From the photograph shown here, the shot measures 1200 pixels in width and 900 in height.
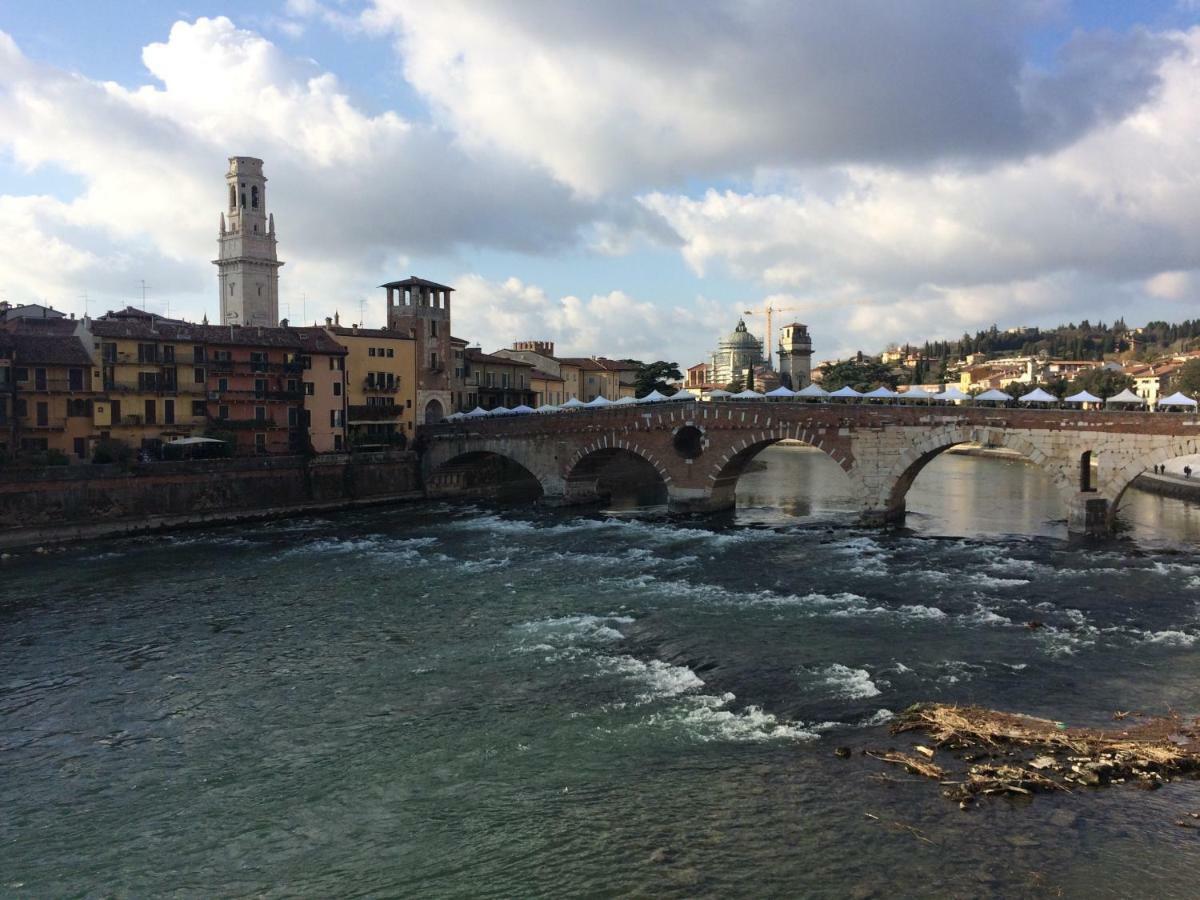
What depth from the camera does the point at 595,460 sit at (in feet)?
189

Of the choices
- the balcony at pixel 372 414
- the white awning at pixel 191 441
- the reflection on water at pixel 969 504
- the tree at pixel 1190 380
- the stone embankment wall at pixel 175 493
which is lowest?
the reflection on water at pixel 969 504

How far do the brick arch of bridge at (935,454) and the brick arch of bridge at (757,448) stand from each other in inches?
44.0

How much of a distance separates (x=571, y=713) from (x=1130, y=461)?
30994 millimetres

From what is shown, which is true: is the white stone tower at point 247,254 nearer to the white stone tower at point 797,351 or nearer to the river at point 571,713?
the river at point 571,713

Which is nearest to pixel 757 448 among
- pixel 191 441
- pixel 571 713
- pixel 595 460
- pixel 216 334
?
pixel 595 460

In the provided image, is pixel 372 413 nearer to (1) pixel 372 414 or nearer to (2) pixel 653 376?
(1) pixel 372 414

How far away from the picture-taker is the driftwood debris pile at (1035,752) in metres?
15.7

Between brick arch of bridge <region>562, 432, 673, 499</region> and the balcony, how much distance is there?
1712cm

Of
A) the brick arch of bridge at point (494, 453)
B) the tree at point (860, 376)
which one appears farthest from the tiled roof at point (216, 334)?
the tree at point (860, 376)

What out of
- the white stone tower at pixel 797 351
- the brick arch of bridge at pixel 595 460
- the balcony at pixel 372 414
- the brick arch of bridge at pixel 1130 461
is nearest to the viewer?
the brick arch of bridge at pixel 1130 461

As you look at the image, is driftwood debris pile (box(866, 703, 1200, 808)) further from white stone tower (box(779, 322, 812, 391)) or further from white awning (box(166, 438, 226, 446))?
white stone tower (box(779, 322, 812, 391))

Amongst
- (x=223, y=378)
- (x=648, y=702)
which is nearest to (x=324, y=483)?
(x=223, y=378)

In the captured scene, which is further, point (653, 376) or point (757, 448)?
point (653, 376)

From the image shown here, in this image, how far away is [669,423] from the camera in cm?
5166
